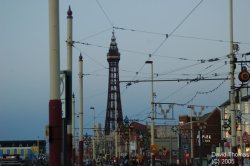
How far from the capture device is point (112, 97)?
178 metres

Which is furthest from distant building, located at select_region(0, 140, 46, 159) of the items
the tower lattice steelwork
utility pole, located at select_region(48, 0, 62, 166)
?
the tower lattice steelwork

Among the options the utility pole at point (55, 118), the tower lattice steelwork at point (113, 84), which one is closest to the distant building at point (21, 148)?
the utility pole at point (55, 118)

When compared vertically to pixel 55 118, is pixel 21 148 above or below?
below

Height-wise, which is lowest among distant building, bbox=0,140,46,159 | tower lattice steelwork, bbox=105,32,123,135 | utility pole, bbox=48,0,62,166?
distant building, bbox=0,140,46,159

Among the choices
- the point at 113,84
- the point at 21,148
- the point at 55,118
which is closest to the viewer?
the point at 55,118

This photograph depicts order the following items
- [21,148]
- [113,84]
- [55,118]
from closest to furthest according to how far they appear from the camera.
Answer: [55,118] < [21,148] < [113,84]

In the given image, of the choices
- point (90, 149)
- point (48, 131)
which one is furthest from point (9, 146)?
point (90, 149)

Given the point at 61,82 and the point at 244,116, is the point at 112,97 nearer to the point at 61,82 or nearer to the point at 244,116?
the point at 244,116

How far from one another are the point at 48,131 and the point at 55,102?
80 cm

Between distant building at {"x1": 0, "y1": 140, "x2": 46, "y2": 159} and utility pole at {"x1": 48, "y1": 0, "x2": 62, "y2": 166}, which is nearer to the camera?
utility pole at {"x1": 48, "y1": 0, "x2": 62, "y2": 166}

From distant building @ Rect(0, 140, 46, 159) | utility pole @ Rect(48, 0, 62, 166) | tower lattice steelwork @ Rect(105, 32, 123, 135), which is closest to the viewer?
utility pole @ Rect(48, 0, 62, 166)

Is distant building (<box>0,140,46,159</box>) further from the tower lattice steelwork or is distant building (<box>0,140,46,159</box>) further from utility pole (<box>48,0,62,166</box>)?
the tower lattice steelwork

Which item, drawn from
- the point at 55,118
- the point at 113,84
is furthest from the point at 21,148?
the point at 113,84

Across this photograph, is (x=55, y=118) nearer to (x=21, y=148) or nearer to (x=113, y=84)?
(x=21, y=148)
